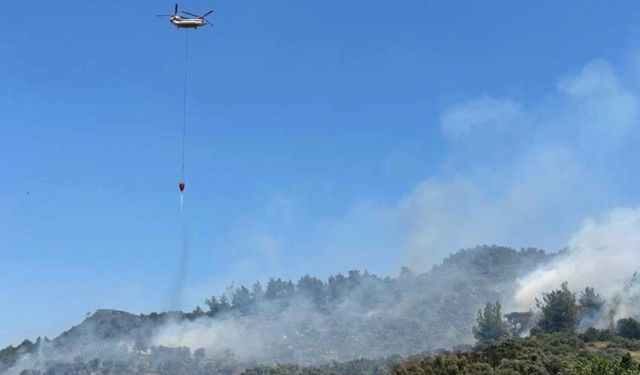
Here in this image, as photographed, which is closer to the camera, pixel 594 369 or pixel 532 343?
pixel 594 369

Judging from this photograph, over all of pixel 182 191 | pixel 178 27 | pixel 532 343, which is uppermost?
pixel 178 27

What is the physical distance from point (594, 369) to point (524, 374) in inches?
500

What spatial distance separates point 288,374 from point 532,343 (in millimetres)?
81500

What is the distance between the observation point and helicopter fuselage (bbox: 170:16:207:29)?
8812 centimetres

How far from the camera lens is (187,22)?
88.4m

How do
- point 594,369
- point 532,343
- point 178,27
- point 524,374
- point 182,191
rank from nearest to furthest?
point 182,191 < point 178,27 < point 594,369 < point 524,374 < point 532,343

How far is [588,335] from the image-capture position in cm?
18338

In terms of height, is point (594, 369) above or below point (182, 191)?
below

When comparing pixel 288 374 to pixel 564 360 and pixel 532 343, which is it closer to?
pixel 532 343

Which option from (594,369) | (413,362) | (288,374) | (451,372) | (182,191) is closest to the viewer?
(182,191)

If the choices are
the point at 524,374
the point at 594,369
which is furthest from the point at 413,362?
the point at 594,369

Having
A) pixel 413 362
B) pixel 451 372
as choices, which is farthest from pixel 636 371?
pixel 413 362

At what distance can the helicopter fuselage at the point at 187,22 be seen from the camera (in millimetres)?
88125

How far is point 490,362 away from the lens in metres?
121
